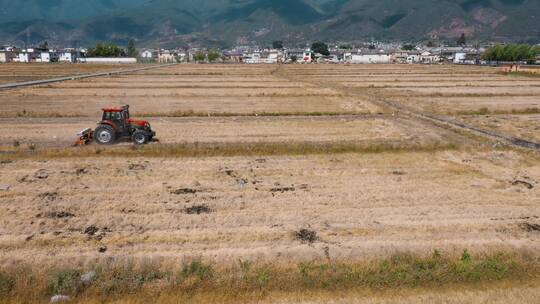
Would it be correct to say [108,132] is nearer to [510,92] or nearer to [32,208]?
[32,208]

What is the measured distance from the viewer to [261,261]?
33.3 feet

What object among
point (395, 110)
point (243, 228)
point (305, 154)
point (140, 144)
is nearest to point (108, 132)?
point (140, 144)

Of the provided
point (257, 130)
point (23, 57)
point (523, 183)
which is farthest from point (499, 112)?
point (23, 57)

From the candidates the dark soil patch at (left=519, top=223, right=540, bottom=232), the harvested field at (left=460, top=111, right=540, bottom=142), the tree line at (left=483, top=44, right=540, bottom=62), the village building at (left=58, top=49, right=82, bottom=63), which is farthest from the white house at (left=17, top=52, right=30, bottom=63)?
the dark soil patch at (left=519, top=223, right=540, bottom=232)

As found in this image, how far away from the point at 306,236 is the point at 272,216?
157 centimetres

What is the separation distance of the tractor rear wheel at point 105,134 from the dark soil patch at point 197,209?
355 inches

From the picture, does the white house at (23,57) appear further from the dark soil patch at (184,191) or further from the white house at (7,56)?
the dark soil patch at (184,191)

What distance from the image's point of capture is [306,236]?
11.4 metres

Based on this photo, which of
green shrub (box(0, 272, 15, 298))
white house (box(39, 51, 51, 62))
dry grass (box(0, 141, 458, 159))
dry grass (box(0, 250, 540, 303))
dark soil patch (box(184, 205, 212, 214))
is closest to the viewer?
green shrub (box(0, 272, 15, 298))

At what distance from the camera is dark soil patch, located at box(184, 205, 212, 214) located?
12.9m

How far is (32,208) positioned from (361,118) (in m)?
22.5

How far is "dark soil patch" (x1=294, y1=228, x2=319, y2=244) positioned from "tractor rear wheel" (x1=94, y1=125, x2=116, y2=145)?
1232 centimetres

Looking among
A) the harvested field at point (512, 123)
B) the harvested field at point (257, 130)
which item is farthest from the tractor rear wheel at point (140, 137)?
the harvested field at point (512, 123)

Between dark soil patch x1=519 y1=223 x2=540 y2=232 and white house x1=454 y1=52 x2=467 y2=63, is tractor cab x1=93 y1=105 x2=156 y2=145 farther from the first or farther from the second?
white house x1=454 y1=52 x2=467 y2=63
